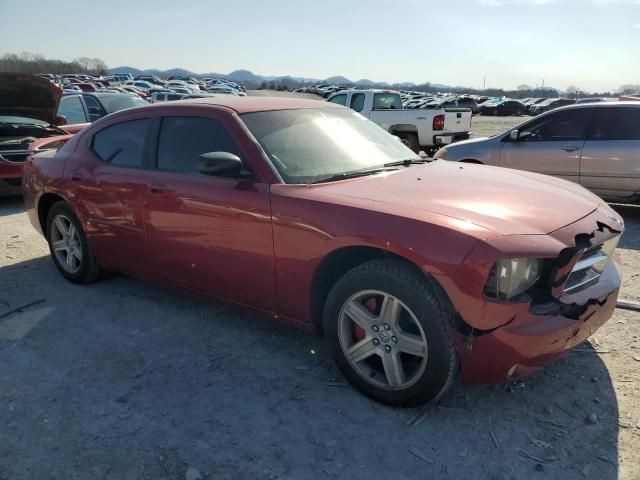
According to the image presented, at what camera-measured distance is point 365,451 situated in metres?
2.46

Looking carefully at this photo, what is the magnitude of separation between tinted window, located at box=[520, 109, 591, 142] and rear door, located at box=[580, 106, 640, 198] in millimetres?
145

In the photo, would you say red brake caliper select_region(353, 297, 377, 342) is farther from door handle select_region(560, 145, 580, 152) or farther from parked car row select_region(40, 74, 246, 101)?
parked car row select_region(40, 74, 246, 101)

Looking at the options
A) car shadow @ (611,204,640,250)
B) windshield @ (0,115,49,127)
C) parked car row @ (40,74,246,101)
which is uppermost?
parked car row @ (40,74,246,101)

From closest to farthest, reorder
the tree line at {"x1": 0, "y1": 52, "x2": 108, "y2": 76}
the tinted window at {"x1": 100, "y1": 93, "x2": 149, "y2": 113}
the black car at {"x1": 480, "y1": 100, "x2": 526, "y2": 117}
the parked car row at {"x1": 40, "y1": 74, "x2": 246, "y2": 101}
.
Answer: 1. the tinted window at {"x1": 100, "y1": 93, "x2": 149, "y2": 113}
2. the parked car row at {"x1": 40, "y1": 74, "x2": 246, "y2": 101}
3. the black car at {"x1": 480, "y1": 100, "x2": 526, "y2": 117}
4. the tree line at {"x1": 0, "y1": 52, "x2": 108, "y2": 76}

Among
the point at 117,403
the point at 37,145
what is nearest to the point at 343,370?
the point at 117,403

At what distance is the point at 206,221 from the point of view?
3434mm

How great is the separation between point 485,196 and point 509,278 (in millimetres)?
693

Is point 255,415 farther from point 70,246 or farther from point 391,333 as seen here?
point 70,246

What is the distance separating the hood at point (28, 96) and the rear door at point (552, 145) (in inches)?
276

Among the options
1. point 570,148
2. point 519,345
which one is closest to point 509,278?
point 519,345

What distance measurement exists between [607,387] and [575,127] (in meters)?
5.30

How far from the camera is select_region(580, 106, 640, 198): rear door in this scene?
670cm

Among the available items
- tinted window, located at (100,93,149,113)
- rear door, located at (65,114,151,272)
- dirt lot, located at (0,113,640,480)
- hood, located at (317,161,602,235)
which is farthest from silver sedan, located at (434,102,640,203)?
tinted window, located at (100,93,149,113)

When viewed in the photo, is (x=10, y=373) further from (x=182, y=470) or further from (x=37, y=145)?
(x=37, y=145)
